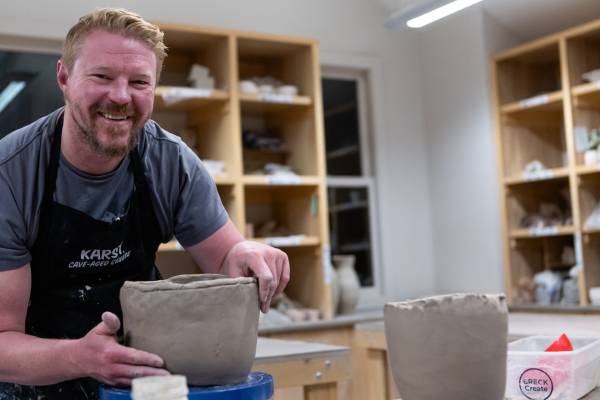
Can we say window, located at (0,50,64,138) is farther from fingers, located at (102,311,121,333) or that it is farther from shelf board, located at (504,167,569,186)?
fingers, located at (102,311,121,333)

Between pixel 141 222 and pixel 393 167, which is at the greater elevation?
pixel 393 167

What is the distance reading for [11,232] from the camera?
1502mm

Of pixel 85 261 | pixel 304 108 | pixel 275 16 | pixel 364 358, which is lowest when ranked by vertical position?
pixel 364 358

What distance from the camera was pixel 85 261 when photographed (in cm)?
170

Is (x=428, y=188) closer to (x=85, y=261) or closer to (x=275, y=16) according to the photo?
(x=275, y=16)

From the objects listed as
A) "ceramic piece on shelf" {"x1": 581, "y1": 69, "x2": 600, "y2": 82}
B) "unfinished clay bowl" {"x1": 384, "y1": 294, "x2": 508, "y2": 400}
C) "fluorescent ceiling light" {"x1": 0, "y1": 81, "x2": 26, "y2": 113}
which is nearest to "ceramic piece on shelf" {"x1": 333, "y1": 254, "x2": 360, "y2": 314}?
"ceramic piece on shelf" {"x1": 581, "y1": 69, "x2": 600, "y2": 82}

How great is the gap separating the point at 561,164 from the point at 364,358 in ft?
7.92

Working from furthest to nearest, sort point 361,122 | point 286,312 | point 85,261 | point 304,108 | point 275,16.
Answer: point 361,122 → point 275,16 → point 304,108 → point 286,312 → point 85,261

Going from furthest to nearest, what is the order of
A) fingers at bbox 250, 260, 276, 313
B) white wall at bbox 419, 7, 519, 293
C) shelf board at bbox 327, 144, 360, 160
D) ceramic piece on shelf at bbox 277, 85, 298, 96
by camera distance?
1. shelf board at bbox 327, 144, 360, 160
2. white wall at bbox 419, 7, 519, 293
3. ceramic piece on shelf at bbox 277, 85, 298, 96
4. fingers at bbox 250, 260, 276, 313

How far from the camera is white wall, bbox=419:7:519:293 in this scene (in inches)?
190

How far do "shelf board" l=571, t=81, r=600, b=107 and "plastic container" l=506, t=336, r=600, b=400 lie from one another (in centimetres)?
297

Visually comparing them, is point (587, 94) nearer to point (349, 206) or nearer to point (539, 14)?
point (539, 14)

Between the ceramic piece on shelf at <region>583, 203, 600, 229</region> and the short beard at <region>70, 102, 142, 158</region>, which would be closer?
the short beard at <region>70, 102, 142, 158</region>

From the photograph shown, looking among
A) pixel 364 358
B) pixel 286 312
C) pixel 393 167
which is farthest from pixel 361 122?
pixel 364 358
